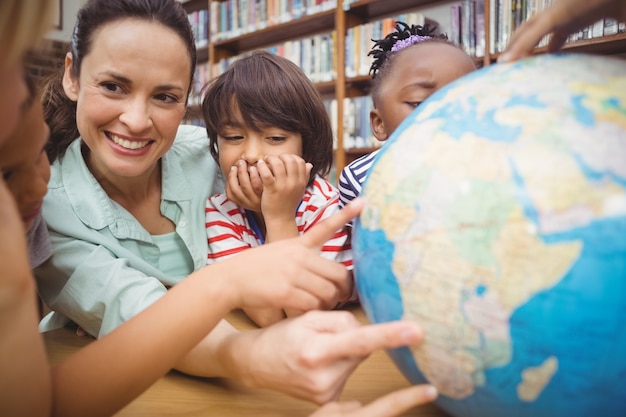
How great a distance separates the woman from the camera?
2.41ft

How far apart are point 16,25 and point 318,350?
1.73ft

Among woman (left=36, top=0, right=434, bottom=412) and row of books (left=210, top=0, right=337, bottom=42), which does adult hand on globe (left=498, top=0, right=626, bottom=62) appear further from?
row of books (left=210, top=0, right=337, bottom=42)

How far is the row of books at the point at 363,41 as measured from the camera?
11.2 feet

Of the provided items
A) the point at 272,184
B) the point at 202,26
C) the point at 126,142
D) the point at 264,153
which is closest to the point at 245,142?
the point at 264,153

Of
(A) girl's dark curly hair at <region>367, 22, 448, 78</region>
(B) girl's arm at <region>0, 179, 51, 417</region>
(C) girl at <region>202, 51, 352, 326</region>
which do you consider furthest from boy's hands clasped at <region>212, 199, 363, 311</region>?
(A) girl's dark curly hair at <region>367, 22, 448, 78</region>

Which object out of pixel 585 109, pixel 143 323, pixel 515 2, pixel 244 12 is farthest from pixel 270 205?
pixel 244 12

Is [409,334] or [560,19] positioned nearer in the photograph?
[409,334]

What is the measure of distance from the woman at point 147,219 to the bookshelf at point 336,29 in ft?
6.85

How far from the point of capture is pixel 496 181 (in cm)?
58

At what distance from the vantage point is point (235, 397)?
86 cm

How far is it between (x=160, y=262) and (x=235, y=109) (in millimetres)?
493

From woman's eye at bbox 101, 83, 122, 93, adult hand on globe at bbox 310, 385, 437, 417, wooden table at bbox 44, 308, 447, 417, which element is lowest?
wooden table at bbox 44, 308, 447, 417

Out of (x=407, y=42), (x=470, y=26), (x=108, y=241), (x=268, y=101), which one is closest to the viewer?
(x=108, y=241)

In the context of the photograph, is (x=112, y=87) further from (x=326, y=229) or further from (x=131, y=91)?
(x=326, y=229)
